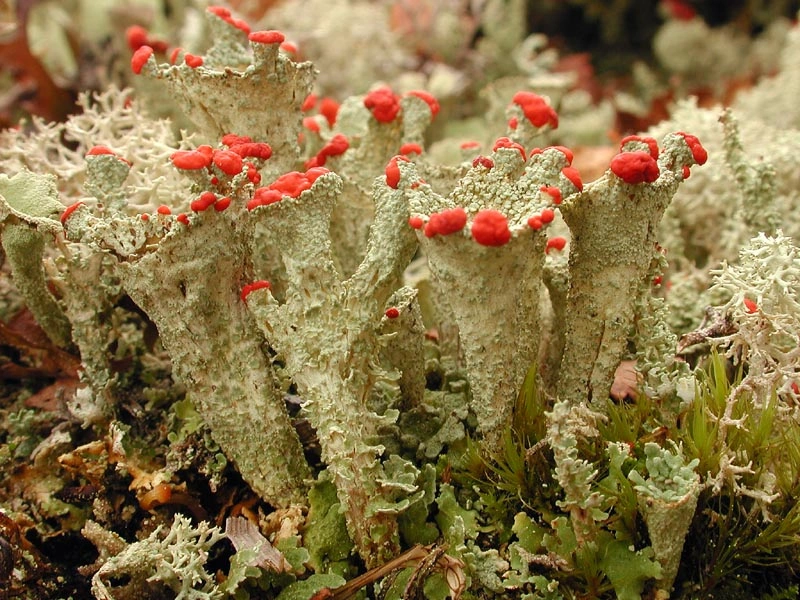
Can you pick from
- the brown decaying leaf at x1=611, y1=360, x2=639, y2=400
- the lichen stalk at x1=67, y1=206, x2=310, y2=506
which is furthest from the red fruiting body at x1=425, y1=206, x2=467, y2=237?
the brown decaying leaf at x1=611, y1=360, x2=639, y2=400

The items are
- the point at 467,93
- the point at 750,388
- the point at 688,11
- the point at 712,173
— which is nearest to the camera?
the point at 750,388

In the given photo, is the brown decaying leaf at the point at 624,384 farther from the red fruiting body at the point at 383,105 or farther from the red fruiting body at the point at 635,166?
the red fruiting body at the point at 383,105

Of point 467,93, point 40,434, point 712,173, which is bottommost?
point 40,434

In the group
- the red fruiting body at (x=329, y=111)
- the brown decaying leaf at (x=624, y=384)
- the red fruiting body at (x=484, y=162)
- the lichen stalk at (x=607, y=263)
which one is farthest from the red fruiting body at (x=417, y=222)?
the red fruiting body at (x=329, y=111)

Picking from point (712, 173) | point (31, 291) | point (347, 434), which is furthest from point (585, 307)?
point (31, 291)

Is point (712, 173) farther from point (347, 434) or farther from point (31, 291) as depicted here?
point (31, 291)

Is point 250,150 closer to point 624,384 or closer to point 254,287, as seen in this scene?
point 254,287
